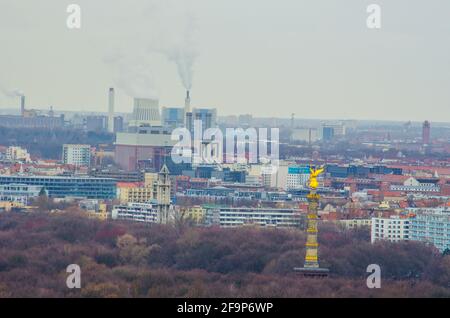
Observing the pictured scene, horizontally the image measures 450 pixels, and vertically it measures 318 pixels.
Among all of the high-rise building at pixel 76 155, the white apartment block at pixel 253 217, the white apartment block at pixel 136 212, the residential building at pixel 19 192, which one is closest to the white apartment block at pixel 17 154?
the high-rise building at pixel 76 155

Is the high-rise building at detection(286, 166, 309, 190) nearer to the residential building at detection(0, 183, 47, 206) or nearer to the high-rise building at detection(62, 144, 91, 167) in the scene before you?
the residential building at detection(0, 183, 47, 206)

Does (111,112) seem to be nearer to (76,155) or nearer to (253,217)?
(76,155)

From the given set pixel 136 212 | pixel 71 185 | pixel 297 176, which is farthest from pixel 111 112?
pixel 136 212

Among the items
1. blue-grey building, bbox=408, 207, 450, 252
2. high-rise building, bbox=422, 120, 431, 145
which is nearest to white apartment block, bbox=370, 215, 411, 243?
blue-grey building, bbox=408, 207, 450, 252

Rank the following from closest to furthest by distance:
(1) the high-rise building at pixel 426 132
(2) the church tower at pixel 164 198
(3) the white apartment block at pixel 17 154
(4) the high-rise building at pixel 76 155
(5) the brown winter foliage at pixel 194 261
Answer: (5) the brown winter foliage at pixel 194 261
(2) the church tower at pixel 164 198
(3) the white apartment block at pixel 17 154
(4) the high-rise building at pixel 76 155
(1) the high-rise building at pixel 426 132

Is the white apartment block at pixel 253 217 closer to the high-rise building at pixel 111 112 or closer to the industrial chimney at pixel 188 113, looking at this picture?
the industrial chimney at pixel 188 113
